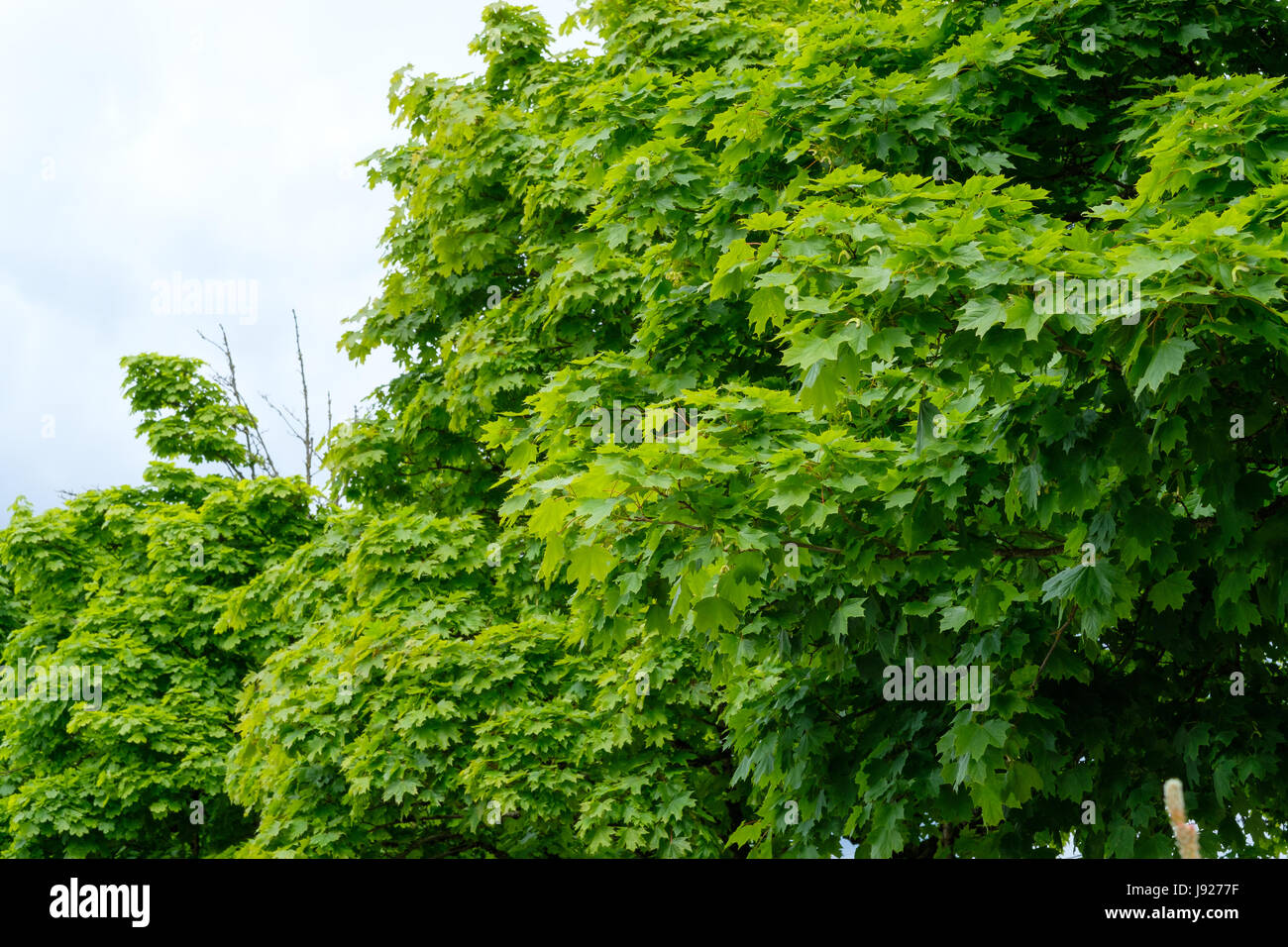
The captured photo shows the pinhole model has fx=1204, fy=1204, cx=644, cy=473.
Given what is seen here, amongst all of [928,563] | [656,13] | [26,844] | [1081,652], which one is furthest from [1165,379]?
[26,844]

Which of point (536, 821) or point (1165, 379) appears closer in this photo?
point (1165, 379)

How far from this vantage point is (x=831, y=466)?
705cm

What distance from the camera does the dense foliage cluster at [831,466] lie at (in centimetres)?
661

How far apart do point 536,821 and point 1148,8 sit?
9117 mm

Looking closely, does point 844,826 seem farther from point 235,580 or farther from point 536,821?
point 235,580

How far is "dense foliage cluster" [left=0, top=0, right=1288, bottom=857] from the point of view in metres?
6.61

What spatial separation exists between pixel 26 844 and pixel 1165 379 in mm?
18278

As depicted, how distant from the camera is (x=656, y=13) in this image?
50.1 ft

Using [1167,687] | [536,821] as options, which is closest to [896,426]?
[1167,687]
